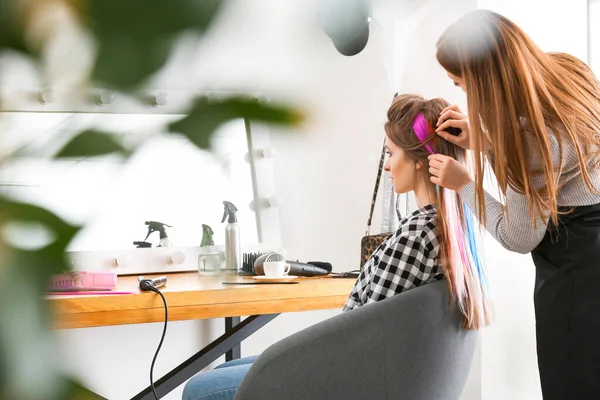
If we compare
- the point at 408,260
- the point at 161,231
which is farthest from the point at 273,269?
the point at 408,260

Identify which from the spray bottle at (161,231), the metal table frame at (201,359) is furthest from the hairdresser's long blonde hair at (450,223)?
the spray bottle at (161,231)

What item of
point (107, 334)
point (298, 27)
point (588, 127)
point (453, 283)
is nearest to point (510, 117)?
point (588, 127)

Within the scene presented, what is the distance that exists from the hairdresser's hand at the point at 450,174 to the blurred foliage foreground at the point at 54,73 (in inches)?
53.4

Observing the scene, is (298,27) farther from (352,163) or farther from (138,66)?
(352,163)

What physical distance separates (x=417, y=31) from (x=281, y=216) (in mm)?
779

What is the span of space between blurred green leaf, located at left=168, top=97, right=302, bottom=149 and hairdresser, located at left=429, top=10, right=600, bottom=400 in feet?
4.29

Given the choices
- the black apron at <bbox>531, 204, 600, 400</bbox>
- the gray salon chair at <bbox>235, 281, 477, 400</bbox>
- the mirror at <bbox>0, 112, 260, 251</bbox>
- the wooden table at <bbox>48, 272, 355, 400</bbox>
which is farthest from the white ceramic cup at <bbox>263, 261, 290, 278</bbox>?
the mirror at <bbox>0, 112, 260, 251</bbox>

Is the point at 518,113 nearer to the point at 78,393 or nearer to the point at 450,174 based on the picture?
the point at 450,174

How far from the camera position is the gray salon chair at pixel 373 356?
3.66ft

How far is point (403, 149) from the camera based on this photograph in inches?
65.1

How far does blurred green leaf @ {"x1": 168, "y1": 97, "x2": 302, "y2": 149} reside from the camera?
176mm

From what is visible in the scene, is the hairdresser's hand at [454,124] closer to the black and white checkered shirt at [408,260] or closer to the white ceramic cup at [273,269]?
the black and white checkered shirt at [408,260]

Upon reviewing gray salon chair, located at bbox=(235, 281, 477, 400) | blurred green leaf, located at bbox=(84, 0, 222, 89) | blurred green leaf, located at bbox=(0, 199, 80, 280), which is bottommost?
gray salon chair, located at bbox=(235, 281, 477, 400)

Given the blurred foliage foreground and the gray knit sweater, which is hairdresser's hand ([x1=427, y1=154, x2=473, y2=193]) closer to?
the gray knit sweater
